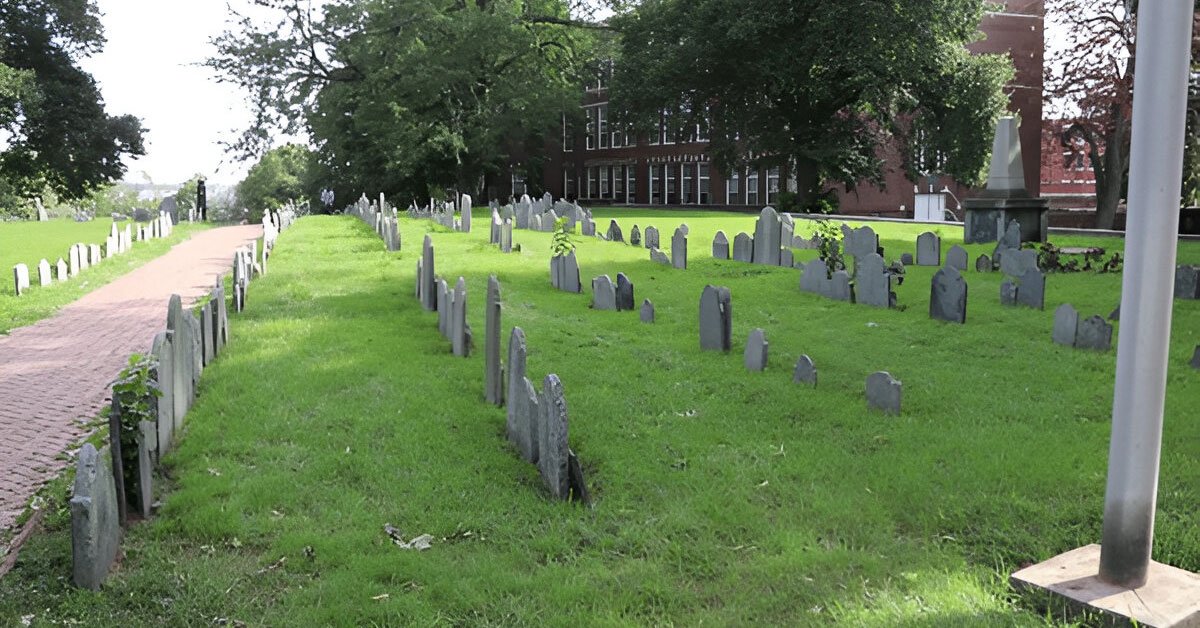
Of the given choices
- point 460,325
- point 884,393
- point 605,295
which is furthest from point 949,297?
point 460,325

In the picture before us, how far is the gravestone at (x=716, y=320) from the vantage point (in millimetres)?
9094

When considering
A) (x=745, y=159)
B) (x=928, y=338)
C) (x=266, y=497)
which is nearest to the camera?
(x=266, y=497)

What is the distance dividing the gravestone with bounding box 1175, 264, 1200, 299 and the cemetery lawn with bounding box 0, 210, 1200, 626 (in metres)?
2.47

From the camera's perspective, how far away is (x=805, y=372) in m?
7.88

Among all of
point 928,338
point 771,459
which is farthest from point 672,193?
point 771,459

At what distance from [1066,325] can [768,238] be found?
23.8ft

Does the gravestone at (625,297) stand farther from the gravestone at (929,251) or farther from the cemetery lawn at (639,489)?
the gravestone at (929,251)

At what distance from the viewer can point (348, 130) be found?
48688mm

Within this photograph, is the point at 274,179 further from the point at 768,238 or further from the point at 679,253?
the point at 768,238

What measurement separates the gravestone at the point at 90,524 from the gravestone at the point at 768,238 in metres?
12.7

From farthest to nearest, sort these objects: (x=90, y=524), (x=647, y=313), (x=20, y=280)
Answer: (x=20, y=280), (x=647, y=313), (x=90, y=524)

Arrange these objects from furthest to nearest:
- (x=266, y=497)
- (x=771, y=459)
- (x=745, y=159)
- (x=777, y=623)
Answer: (x=745, y=159) < (x=771, y=459) < (x=266, y=497) < (x=777, y=623)

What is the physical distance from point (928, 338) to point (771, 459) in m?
4.32

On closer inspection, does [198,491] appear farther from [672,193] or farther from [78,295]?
[672,193]
